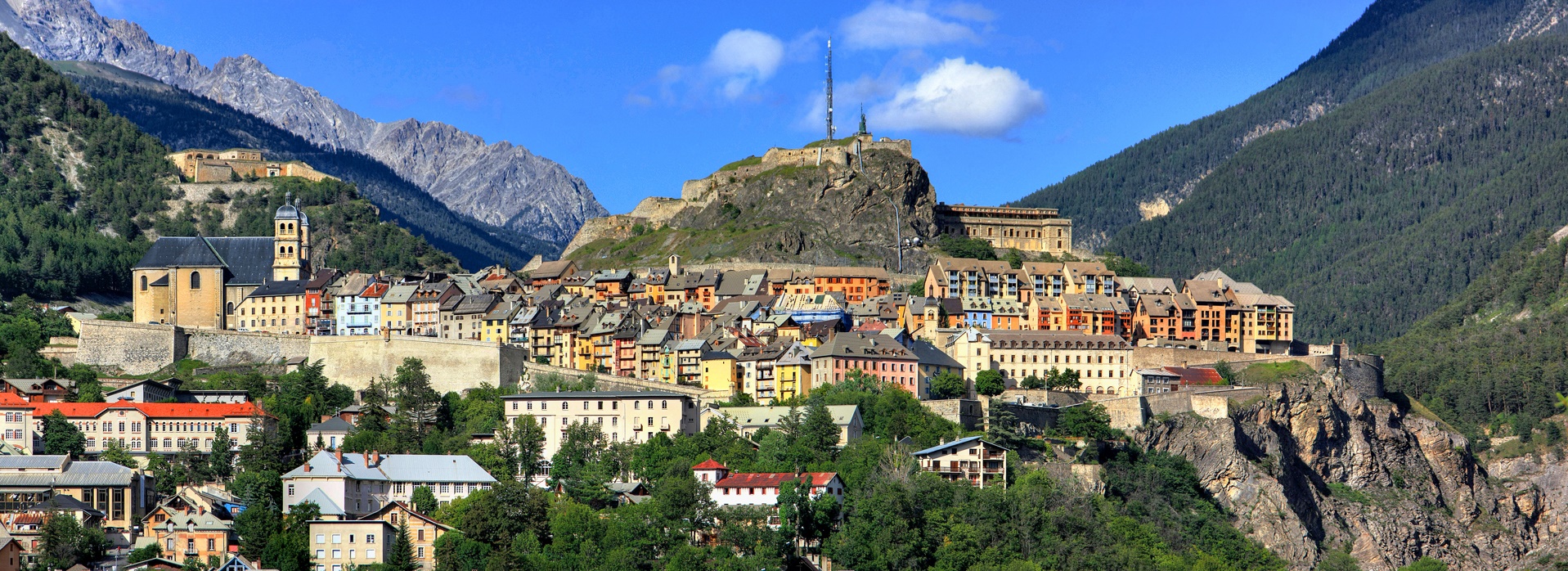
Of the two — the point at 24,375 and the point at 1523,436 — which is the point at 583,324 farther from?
the point at 1523,436

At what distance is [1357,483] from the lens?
101m

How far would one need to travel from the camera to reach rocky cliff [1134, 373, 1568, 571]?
8888cm

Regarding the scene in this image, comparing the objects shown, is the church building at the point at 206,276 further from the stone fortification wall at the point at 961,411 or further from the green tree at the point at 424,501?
the stone fortification wall at the point at 961,411

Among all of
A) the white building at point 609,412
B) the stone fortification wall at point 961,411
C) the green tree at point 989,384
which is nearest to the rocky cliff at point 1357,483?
the green tree at point 989,384

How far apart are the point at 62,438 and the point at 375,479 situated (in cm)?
1427

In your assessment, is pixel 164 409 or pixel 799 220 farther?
pixel 799 220

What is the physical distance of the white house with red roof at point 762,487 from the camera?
7381 cm

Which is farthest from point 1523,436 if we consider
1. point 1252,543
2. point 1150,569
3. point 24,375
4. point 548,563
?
point 24,375

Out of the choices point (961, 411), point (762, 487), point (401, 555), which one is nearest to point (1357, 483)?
point (961, 411)

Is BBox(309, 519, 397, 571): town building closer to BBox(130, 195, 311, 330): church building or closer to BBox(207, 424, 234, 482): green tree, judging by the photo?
BBox(207, 424, 234, 482): green tree

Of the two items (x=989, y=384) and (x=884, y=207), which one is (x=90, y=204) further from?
(x=989, y=384)

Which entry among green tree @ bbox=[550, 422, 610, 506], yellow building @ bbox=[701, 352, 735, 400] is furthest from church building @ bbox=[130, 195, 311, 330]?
green tree @ bbox=[550, 422, 610, 506]

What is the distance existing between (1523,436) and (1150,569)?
2679 inches

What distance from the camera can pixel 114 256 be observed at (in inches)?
4963
